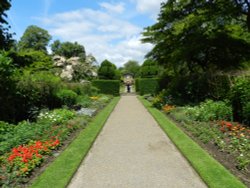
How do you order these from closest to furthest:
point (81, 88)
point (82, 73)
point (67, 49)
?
1. point (81, 88)
2. point (82, 73)
3. point (67, 49)

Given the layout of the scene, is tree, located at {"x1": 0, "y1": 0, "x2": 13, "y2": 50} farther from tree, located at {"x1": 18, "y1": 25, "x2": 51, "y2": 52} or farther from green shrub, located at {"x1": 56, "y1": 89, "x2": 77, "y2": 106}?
tree, located at {"x1": 18, "y1": 25, "x2": 51, "y2": 52}

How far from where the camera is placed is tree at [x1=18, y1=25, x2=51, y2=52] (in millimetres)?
62156

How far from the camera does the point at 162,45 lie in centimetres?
1902

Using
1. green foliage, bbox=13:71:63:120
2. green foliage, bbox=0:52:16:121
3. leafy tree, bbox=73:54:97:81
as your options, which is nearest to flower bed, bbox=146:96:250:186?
green foliage, bbox=13:71:63:120

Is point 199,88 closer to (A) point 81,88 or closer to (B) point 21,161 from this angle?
(A) point 81,88

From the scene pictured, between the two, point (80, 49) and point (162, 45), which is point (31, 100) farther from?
point (80, 49)

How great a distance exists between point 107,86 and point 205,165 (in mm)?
27153

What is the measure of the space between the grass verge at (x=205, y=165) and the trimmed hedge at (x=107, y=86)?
23685mm

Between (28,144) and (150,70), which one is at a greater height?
(150,70)

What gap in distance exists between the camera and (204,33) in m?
16.0

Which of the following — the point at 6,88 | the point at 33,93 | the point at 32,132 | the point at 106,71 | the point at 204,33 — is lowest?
the point at 32,132

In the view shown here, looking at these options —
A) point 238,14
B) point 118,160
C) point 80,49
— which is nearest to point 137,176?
point 118,160

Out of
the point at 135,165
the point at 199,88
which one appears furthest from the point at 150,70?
the point at 135,165

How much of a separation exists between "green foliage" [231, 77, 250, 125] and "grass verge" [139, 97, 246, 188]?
98.1 inches
